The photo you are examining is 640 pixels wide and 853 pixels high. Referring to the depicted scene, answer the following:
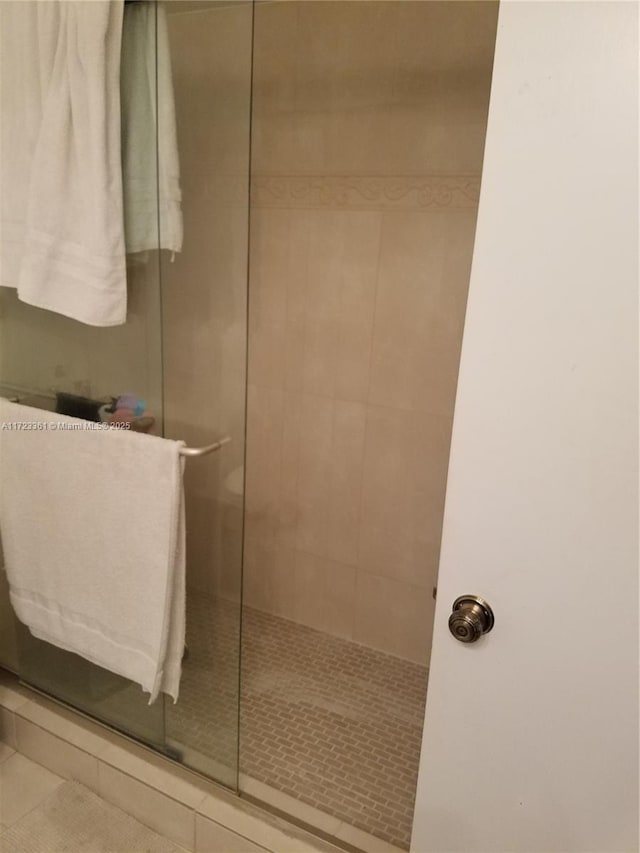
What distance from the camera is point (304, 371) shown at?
200 cm

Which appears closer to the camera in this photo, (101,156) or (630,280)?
(630,280)

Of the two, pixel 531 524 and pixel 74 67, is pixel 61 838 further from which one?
pixel 74 67

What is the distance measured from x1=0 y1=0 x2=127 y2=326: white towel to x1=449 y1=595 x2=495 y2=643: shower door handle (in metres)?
0.99

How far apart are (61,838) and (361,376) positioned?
1.49 m

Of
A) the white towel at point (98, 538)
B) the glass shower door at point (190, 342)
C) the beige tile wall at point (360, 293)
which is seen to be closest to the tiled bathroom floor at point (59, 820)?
the glass shower door at point (190, 342)

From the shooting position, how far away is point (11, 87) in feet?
4.36

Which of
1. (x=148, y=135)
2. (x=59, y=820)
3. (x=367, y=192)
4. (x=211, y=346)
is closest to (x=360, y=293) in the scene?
(x=367, y=192)

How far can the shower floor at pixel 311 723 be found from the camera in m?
1.47

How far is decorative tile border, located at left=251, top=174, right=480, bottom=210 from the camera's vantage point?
65.4 inches

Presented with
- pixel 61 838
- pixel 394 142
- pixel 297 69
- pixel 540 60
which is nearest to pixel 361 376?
pixel 394 142

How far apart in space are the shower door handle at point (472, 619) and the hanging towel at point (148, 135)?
1042 mm

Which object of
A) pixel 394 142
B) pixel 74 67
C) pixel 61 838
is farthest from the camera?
pixel 394 142

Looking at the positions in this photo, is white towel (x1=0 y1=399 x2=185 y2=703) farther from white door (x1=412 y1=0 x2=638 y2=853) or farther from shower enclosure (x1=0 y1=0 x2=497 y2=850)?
white door (x1=412 y1=0 x2=638 y2=853)

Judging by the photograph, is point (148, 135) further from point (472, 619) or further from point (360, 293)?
point (472, 619)
